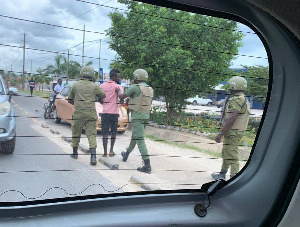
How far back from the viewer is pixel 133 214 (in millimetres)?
1486

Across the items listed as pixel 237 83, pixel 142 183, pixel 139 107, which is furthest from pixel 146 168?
pixel 237 83

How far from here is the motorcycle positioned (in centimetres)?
138

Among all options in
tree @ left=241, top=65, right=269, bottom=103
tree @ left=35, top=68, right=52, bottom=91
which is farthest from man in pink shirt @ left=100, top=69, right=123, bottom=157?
tree @ left=241, top=65, right=269, bottom=103

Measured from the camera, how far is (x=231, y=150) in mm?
1643

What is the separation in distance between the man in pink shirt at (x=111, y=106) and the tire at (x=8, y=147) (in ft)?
1.23

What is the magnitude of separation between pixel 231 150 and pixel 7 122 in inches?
41.1

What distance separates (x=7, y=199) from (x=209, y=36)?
3.75ft

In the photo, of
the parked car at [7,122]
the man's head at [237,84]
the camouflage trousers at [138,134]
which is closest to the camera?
the parked car at [7,122]

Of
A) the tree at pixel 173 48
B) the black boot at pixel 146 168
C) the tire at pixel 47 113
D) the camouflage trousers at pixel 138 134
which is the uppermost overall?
the tree at pixel 173 48

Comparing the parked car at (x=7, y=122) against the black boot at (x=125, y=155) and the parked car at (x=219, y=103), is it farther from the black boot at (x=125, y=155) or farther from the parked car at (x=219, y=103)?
the parked car at (x=219, y=103)

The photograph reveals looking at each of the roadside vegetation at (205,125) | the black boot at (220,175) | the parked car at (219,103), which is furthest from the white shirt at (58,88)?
the black boot at (220,175)

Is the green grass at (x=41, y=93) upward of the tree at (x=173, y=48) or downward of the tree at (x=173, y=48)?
downward

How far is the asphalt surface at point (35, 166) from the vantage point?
1324mm

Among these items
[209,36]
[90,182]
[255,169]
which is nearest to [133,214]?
[90,182]
